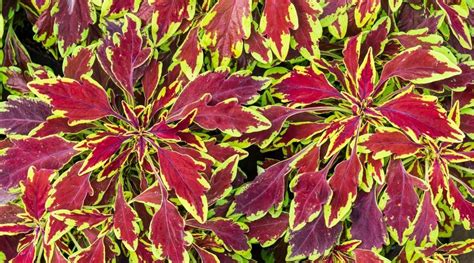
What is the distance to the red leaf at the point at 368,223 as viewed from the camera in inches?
36.4

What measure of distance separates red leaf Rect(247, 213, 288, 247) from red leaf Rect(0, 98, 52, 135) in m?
0.40

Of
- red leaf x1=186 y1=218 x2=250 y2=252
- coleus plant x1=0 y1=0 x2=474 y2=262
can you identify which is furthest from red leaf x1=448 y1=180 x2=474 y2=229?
red leaf x1=186 y1=218 x2=250 y2=252

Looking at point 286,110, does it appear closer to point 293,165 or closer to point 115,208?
point 293,165

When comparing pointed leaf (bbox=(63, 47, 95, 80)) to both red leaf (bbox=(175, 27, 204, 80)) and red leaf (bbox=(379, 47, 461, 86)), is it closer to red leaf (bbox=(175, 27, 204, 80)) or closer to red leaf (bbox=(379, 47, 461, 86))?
red leaf (bbox=(175, 27, 204, 80))

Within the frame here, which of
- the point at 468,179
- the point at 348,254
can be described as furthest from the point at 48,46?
the point at 468,179

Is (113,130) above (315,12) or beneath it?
beneath

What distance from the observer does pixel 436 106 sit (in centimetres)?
85

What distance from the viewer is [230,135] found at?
35.7 inches

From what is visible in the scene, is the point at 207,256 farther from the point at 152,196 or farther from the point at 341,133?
the point at 341,133

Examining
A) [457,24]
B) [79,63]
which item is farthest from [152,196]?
[457,24]

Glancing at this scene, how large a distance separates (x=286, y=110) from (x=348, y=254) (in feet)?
0.89

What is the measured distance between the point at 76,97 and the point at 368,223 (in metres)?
0.52

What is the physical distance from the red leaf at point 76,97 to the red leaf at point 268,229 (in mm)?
308

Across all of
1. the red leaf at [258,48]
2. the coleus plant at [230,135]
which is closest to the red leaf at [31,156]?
the coleus plant at [230,135]
